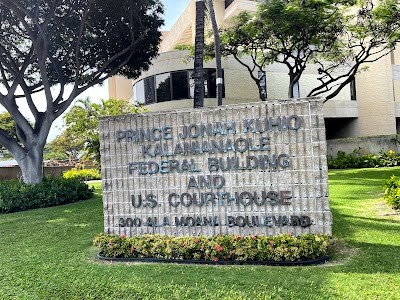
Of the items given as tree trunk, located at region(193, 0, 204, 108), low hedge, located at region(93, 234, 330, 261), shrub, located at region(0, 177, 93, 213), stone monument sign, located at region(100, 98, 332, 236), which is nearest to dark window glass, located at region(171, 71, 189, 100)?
shrub, located at region(0, 177, 93, 213)

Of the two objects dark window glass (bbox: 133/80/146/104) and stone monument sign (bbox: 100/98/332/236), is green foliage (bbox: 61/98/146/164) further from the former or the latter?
stone monument sign (bbox: 100/98/332/236)

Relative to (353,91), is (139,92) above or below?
above

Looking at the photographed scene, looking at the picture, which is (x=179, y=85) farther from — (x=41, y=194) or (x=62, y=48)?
(x=41, y=194)

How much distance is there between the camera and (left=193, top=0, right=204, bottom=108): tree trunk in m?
8.99

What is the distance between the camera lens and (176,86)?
2338 cm

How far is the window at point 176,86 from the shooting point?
75.7 feet

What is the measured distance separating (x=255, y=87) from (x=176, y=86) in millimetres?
5182

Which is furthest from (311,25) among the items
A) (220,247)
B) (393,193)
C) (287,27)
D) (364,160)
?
(220,247)

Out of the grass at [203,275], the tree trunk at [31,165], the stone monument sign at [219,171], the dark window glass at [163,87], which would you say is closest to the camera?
the grass at [203,275]

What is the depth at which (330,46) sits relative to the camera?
17219 mm

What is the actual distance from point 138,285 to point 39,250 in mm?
3011

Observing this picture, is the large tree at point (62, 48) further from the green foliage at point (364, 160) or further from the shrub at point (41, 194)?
the green foliage at point (364, 160)

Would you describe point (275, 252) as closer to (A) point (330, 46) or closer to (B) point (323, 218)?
(B) point (323, 218)

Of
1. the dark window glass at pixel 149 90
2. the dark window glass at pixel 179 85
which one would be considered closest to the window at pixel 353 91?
the dark window glass at pixel 179 85
